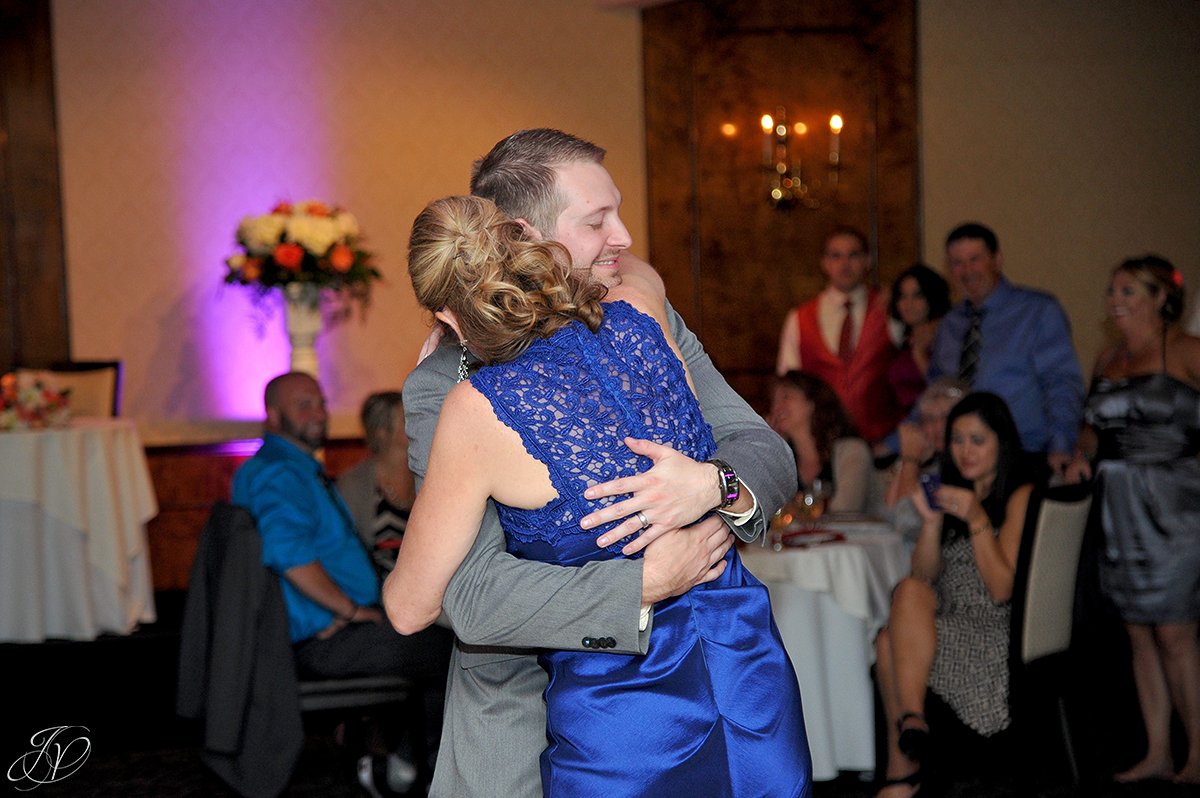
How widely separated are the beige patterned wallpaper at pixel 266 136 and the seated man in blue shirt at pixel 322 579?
305 cm

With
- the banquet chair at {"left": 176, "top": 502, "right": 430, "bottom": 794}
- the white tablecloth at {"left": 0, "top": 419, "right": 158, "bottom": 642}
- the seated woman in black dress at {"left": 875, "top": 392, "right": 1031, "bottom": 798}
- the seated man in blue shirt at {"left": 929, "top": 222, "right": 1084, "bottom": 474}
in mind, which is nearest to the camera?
the banquet chair at {"left": 176, "top": 502, "right": 430, "bottom": 794}

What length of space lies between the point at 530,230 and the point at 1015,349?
13.4 ft

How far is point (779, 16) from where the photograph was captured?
7.12m

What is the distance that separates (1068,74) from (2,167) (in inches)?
235

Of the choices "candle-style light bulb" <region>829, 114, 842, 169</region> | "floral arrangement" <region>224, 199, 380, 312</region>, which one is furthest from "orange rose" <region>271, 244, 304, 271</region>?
"candle-style light bulb" <region>829, 114, 842, 169</region>

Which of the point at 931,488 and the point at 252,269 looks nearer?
the point at 931,488

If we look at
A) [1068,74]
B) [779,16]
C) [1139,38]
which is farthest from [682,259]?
[1139,38]

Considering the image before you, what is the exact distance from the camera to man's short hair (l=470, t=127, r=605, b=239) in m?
1.59

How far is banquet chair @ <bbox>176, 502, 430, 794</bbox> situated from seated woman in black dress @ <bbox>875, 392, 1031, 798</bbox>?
139cm

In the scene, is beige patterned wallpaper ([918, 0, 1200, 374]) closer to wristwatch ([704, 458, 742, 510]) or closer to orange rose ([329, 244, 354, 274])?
orange rose ([329, 244, 354, 274])

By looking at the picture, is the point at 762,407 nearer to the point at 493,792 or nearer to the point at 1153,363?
the point at 1153,363

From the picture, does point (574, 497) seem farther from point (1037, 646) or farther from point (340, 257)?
point (340, 257)

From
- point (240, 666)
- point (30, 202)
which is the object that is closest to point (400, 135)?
point (30, 202)

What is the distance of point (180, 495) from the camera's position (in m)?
6.46
